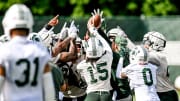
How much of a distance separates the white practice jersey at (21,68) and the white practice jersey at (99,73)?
378 cm

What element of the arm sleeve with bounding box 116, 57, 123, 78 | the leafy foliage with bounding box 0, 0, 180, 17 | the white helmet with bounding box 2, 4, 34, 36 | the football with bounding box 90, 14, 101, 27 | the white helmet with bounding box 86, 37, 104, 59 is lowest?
the arm sleeve with bounding box 116, 57, 123, 78

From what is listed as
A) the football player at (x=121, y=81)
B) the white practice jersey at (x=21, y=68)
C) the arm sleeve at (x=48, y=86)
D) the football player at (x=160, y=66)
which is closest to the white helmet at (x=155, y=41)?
the football player at (x=160, y=66)

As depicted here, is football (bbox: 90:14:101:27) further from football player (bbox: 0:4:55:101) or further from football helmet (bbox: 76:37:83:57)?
football player (bbox: 0:4:55:101)

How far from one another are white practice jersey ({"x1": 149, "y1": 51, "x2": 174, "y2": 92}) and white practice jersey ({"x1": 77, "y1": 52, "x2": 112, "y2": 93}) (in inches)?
26.1

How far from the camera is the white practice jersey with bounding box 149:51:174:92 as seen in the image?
12023 mm

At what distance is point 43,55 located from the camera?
26.2 ft

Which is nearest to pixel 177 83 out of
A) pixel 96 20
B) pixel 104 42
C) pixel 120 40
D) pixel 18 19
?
pixel 120 40

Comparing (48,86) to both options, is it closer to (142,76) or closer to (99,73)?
(142,76)

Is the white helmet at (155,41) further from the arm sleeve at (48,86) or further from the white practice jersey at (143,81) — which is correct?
the arm sleeve at (48,86)

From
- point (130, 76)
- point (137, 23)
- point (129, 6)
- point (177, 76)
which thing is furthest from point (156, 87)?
point (129, 6)

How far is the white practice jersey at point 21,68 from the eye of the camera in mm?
7848

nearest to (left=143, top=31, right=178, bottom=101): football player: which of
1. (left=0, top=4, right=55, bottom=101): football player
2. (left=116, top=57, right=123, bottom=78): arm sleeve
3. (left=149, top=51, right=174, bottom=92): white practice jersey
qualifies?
(left=149, top=51, right=174, bottom=92): white practice jersey

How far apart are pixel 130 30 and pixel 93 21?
436 inches

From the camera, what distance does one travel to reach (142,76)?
1133 cm
